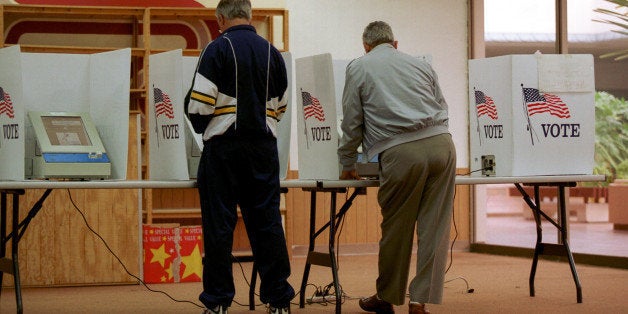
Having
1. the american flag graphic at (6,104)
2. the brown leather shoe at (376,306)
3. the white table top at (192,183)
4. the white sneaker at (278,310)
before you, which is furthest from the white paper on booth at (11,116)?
the brown leather shoe at (376,306)

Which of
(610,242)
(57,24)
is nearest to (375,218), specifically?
(610,242)

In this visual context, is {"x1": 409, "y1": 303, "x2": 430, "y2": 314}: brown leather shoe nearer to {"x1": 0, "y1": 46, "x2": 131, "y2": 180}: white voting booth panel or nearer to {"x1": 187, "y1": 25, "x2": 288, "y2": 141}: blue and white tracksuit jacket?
{"x1": 187, "y1": 25, "x2": 288, "y2": 141}: blue and white tracksuit jacket

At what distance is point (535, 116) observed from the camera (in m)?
4.55

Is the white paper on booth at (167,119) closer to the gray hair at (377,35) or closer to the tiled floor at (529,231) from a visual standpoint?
the gray hair at (377,35)

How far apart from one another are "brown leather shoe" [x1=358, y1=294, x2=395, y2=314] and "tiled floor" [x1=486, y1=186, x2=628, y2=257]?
290 centimetres

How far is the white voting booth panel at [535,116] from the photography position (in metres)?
4.53

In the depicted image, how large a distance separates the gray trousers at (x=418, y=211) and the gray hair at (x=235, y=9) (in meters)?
0.87

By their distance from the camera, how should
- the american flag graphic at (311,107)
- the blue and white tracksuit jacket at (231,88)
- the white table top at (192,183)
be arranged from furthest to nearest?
the american flag graphic at (311,107) → the white table top at (192,183) → the blue and white tracksuit jacket at (231,88)

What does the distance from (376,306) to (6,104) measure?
6.36ft

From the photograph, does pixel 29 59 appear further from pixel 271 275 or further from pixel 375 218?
pixel 375 218

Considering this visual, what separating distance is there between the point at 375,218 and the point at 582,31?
2.41 metres

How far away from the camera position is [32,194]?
17.5ft

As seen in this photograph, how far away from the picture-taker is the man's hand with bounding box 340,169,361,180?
4.08 metres

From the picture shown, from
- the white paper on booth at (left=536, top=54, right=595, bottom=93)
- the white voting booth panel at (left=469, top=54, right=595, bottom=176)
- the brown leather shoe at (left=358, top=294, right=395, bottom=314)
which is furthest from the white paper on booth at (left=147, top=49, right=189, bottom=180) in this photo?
the white paper on booth at (left=536, top=54, right=595, bottom=93)
